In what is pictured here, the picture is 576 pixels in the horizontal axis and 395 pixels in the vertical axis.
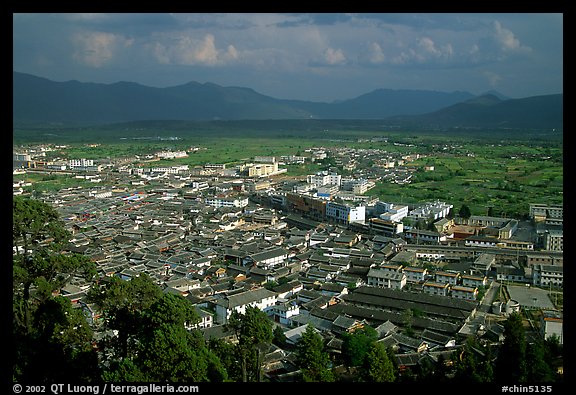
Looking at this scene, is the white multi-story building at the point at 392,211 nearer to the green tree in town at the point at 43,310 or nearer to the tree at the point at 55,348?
the green tree in town at the point at 43,310

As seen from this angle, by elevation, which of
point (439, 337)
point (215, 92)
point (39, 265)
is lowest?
point (439, 337)

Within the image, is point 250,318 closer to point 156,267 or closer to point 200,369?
point 200,369

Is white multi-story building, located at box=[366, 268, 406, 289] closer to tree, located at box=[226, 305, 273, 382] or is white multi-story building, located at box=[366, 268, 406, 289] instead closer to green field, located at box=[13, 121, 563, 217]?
green field, located at box=[13, 121, 563, 217]

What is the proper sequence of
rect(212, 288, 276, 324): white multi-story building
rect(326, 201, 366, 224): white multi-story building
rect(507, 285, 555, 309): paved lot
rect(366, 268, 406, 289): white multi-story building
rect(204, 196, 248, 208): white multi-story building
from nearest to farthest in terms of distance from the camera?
rect(212, 288, 276, 324): white multi-story building
rect(507, 285, 555, 309): paved lot
rect(366, 268, 406, 289): white multi-story building
rect(326, 201, 366, 224): white multi-story building
rect(204, 196, 248, 208): white multi-story building

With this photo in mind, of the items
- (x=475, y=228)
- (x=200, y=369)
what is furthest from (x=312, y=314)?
(x=475, y=228)

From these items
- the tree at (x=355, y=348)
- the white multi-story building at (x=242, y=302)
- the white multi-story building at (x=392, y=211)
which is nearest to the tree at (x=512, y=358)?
the tree at (x=355, y=348)

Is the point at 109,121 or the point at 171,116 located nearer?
the point at 109,121

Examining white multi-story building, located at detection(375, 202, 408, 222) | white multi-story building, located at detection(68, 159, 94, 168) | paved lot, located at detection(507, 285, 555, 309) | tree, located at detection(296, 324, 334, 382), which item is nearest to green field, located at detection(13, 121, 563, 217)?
white multi-story building, located at detection(375, 202, 408, 222)

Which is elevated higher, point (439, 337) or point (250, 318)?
point (250, 318)
